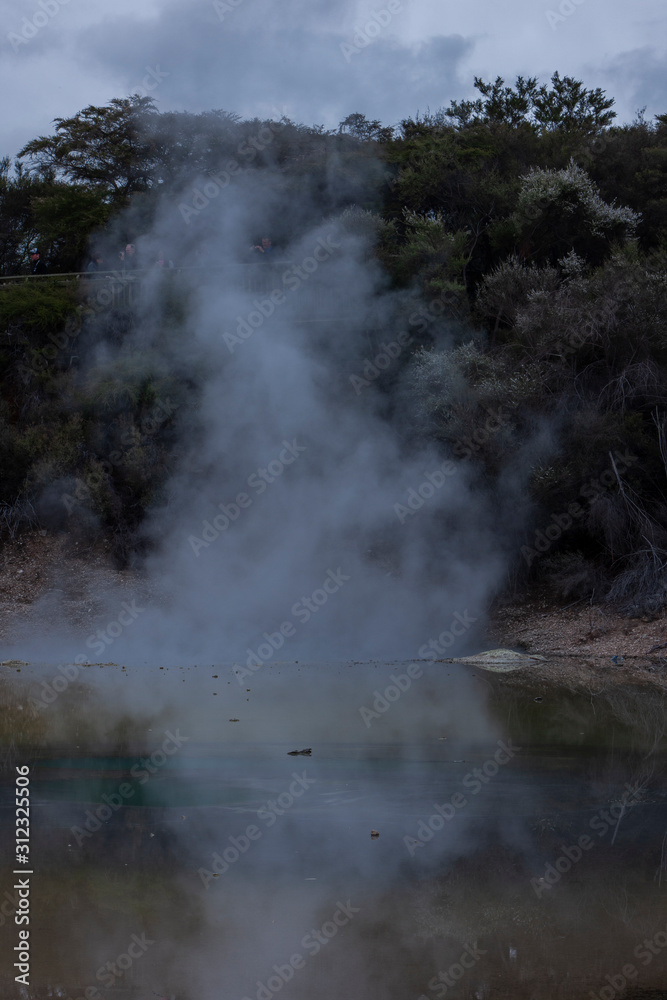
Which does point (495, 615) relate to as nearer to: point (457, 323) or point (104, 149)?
point (457, 323)

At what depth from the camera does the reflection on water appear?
12.3 ft

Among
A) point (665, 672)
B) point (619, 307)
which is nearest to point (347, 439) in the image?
point (619, 307)

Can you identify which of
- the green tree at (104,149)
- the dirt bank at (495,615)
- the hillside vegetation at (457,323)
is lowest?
the dirt bank at (495,615)

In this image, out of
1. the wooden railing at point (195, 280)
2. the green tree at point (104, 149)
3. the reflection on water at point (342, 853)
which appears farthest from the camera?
the green tree at point (104, 149)

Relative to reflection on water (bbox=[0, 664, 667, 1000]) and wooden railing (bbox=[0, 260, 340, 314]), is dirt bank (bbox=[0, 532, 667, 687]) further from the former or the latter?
wooden railing (bbox=[0, 260, 340, 314])

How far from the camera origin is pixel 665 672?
1102 cm

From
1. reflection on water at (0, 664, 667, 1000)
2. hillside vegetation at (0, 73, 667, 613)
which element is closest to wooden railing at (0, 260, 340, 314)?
hillside vegetation at (0, 73, 667, 613)

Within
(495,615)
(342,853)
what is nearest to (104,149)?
(495,615)

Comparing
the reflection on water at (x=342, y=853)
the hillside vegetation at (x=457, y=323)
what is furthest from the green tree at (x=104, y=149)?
the reflection on water at (x=342, y=853)

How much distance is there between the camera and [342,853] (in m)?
5.05

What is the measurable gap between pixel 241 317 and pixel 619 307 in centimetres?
647

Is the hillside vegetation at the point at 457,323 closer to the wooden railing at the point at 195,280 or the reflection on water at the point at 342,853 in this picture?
the wooden railing at the point at 195,280

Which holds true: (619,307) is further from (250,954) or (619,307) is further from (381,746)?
(250,954)

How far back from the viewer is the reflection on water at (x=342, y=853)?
148 inches
